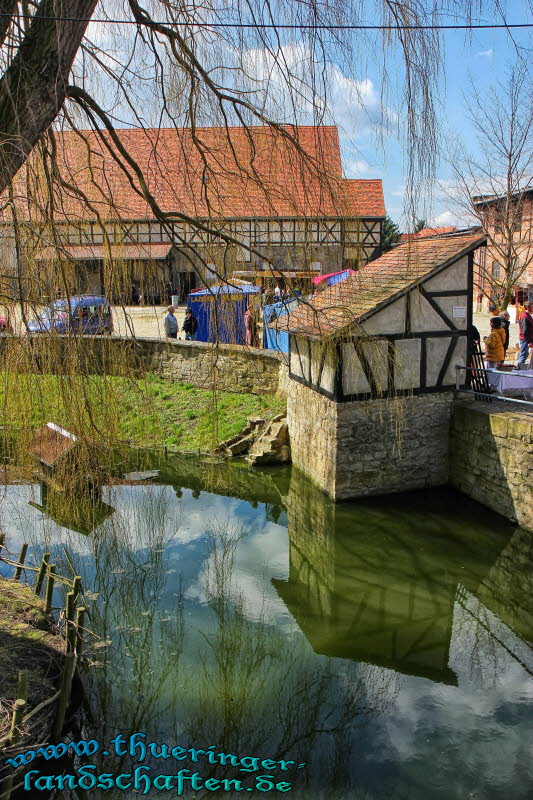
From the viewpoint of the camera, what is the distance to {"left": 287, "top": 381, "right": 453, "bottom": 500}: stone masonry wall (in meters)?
8.95

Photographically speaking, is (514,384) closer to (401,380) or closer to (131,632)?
(401,380)

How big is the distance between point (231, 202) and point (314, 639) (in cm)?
408

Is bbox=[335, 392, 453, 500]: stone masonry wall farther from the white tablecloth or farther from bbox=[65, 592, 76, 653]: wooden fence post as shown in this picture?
bbox=[65, 592, 76, 653]: wooden fence post

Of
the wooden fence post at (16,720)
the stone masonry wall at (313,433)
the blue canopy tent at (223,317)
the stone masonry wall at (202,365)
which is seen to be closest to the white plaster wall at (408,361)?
the stone masonry wall at (313,433)

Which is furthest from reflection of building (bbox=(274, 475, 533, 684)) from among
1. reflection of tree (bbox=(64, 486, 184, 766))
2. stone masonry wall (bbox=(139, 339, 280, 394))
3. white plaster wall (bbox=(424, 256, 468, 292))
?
stone masonry wall (bbox=(139, 339, 280, 394))

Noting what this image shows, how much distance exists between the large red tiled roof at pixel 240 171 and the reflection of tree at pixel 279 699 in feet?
12.0

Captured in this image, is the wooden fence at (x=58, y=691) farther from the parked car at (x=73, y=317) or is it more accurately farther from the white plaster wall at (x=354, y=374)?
the white plaster wall at (x=354, y=374)

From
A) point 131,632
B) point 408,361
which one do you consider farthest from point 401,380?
point 131,632

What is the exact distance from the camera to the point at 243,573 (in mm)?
7344

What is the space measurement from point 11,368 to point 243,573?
4.27 meters

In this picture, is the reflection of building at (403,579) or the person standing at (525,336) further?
the person standing at (525,336)

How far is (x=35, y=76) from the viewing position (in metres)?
3.13

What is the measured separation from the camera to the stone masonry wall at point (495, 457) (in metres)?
7.91

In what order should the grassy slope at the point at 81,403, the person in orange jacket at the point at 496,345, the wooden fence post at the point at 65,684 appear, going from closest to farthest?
the grassy slope at the point at 81,403 < the wooden fence post at the point at 65,684 < the person in orange jacket at the point at 496,345
